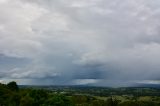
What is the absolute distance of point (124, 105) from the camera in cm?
19250

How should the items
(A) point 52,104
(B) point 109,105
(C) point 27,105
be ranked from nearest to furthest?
(A) point 52,104 < (C) point 27,105 < (B) point 109,105

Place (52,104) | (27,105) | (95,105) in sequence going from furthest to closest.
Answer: (95,105) → (27,105) → (52,104)

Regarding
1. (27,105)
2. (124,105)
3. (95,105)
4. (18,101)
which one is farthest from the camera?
(124,105)

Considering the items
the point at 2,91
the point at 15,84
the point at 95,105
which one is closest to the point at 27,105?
the point at 2,91

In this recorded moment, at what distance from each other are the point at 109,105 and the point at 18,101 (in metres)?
41.1

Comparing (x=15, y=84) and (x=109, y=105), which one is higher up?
(x=15, y=84)

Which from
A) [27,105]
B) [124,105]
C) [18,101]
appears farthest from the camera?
[124,105]

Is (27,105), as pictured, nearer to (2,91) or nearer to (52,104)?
A: (52,104)

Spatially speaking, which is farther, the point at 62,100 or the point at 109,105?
the point at 109,105

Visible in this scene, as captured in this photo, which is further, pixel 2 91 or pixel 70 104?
pixel 2 91

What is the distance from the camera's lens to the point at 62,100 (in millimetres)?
121375

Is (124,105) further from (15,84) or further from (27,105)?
(27,105)

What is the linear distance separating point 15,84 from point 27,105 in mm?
69075

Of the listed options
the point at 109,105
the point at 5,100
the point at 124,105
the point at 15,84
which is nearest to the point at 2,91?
the point at 5,100
